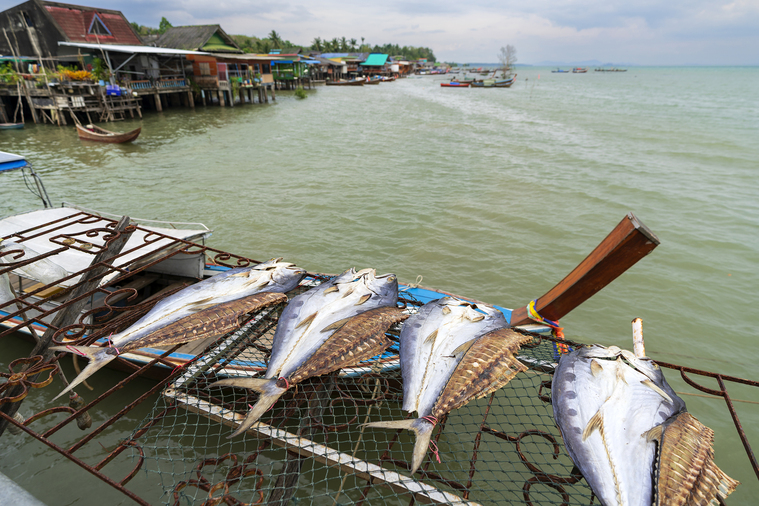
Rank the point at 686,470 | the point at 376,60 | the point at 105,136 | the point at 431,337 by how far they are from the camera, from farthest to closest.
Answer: the point at 376,60 → the point at 105,136 → the point at 431,337 → the point at 686,470

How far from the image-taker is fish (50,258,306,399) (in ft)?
9.85

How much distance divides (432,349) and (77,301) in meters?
3.53

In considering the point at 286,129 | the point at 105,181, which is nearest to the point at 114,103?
the point at 286,129

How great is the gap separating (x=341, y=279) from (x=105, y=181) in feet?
54.4

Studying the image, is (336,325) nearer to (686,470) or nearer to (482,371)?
(482,371)

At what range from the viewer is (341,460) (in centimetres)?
269

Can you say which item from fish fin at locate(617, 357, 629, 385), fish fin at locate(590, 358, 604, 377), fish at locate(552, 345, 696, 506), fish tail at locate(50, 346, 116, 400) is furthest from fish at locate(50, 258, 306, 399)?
fish fin at locate(617, 357, 629, 385)

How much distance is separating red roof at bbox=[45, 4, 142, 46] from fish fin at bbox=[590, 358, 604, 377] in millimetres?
43535

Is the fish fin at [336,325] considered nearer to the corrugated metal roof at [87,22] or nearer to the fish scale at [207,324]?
the fish scale at [207,324]

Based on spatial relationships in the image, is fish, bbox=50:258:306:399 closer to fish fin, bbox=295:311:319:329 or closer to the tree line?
fish fin, bbox=295:311:319:329

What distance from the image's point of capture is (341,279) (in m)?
4.23

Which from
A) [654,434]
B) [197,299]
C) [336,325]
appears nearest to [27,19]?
[197,299]

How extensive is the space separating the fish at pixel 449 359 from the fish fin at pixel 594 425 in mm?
605

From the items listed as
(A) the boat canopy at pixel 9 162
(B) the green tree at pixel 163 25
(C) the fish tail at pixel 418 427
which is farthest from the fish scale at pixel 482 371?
(B) the green tree at pixel 163 25
